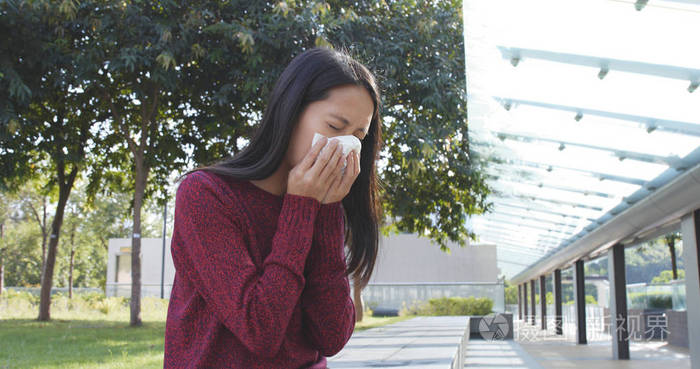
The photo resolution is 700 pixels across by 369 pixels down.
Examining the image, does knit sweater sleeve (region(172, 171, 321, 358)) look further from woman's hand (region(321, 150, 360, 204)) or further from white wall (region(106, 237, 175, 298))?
white wall (region(106, 237, 175, 298))

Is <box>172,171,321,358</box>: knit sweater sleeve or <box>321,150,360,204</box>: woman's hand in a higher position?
<box>321,150,360,204</box>: woman's hand

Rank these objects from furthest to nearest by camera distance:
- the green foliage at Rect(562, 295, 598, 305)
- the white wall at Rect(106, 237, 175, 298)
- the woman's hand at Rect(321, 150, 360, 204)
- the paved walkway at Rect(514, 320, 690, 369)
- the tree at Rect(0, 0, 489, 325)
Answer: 1. the white wall at Rect(106, 237, 175, 298)
2. the green foliage at Rect(562, 295, 598, 305)
3. the paved walkway at Rect(514, 320, 690, 369)
4. the tree at Rect(0, 0, 489, 325)
5. the woman's hand at Rect(321, 150, 360, 204)

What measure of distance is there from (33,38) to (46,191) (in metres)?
6.74

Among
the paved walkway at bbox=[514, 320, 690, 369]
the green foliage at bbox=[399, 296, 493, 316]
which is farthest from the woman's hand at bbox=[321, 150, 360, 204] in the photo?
the green foliage at bbox=[399, 296, 493, 316]

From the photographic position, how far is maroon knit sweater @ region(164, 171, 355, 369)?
1110 millimetres

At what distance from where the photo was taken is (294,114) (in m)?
1.29

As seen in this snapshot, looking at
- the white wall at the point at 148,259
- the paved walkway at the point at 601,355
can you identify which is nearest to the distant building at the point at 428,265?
the white wall at the point at 148,259

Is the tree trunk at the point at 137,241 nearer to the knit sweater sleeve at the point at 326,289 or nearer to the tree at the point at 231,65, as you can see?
the tree at the point at 231,65

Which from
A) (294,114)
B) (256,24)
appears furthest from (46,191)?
(294,114)

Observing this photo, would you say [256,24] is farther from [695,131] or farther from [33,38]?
[695,131]

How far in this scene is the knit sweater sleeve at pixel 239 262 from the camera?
110 centimetres

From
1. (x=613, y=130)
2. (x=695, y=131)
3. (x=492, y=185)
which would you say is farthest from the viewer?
(x=492, y=185)

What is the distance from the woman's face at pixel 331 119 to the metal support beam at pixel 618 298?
584 inches

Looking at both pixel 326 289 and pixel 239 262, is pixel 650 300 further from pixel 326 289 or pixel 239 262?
pixel 239 262
